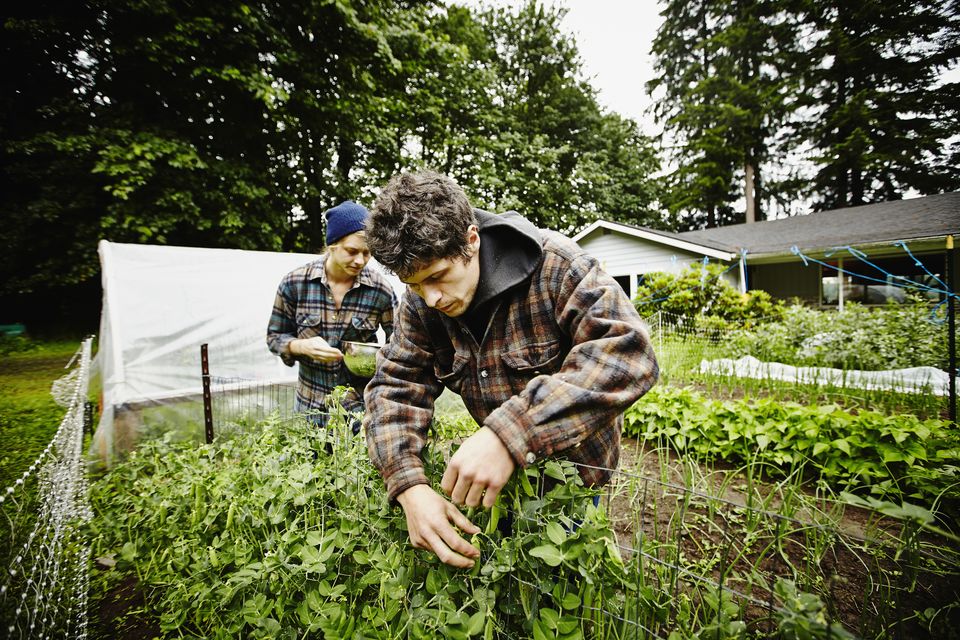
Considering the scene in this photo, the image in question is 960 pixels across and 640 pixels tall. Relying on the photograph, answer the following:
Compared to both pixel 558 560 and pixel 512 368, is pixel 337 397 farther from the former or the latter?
pixel 558 560

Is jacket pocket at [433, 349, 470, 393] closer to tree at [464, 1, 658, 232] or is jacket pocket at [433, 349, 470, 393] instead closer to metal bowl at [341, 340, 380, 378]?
metal bowl at [341, 340, 380, 378]

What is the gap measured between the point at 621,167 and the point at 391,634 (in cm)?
2450

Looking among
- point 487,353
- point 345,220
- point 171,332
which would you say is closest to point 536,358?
point 487,353

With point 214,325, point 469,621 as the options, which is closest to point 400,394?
point 469,621

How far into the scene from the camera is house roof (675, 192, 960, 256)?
33.9ft

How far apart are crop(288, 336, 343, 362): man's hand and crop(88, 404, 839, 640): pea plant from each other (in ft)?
1.44

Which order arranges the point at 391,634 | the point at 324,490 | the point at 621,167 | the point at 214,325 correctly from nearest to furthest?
1. the point at 391,634
2. the point at 324,490
3. the point at 214,325
4. the point at 621,167

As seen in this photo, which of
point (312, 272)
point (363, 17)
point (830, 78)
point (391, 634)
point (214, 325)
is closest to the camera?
point (391, 634)

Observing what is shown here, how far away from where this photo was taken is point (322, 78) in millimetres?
9508

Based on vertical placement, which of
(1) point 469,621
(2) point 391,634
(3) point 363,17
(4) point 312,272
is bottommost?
(2) point 391,634

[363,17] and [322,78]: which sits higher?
[363,17]

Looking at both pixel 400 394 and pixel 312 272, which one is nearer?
pixel 400 394

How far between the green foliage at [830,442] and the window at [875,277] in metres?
11.3

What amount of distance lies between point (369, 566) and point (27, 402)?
793cm
